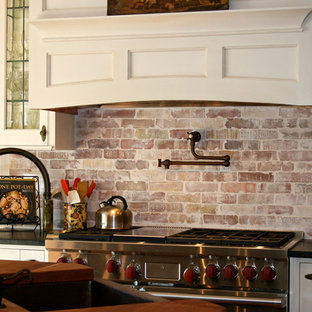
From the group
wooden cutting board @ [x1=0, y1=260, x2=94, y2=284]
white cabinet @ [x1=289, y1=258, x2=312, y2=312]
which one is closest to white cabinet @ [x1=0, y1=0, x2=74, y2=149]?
white cabinet @ [x1=289, y1=258, x2=312, y2=312]

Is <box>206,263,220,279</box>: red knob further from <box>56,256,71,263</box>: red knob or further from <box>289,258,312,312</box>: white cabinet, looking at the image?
<box>56,256,71,263</box>: red knob

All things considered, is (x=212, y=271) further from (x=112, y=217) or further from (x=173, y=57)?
(x=173, y=57)

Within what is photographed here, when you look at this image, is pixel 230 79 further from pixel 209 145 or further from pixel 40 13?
pixel 40 13

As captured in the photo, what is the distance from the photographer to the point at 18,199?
14.0 feet

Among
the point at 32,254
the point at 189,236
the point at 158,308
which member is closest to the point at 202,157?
the point at 189,236

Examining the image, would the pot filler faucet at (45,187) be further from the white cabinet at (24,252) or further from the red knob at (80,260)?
the red knob at (80,260)

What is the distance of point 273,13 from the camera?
11.8 feet

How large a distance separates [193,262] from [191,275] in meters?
0.08

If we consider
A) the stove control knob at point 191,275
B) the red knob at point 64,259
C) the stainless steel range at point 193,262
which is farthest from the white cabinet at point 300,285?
the red knob at point 64,259

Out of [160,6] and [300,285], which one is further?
[160,6]

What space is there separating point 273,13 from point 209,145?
951 mm

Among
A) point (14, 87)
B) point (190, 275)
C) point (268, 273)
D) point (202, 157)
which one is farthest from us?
point (14, 87)

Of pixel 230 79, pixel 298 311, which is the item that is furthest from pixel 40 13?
pixel 298 311

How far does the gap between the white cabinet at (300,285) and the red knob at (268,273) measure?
95 millimetres
